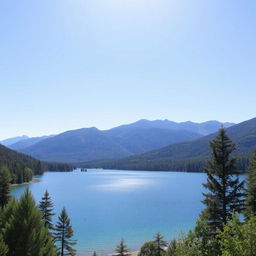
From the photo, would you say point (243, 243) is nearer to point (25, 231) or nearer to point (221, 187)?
point (221, 187)

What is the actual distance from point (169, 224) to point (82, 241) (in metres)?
22.6

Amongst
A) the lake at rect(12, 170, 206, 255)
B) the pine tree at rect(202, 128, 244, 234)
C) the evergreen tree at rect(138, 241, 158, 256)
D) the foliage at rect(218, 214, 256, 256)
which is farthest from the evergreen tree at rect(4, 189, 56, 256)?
the lake at rect(12, 170, 206, 255)

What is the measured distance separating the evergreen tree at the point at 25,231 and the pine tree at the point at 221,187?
11842 mm

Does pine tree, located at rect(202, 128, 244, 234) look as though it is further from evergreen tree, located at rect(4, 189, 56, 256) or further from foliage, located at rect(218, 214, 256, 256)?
evergreen tree, located at rect(4, 189, 56, 256)

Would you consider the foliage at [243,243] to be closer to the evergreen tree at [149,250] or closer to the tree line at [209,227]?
the tree line at [209,227]

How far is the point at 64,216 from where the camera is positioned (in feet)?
119

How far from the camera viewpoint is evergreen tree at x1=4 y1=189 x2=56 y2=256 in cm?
1520

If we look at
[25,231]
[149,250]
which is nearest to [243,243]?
[25,231]

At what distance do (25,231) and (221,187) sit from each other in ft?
45.2

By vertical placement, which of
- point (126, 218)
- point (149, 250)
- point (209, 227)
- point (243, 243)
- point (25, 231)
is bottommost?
point (126, 218)

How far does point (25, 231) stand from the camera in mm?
15352

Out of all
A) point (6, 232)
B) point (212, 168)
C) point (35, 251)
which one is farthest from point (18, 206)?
point (212, 168)

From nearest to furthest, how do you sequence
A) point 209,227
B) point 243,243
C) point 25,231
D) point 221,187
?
point 243,243 → point 25,231 → point 209,227 → point 221,187

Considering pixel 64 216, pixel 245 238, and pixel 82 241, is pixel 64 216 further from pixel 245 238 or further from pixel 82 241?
pixel 245 238
